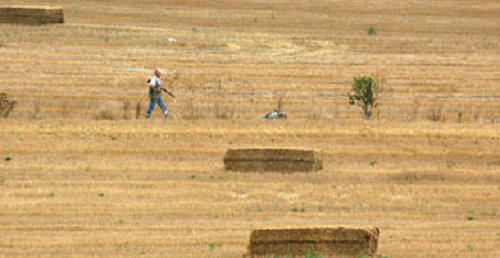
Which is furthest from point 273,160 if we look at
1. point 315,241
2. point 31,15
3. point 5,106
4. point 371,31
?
point 371,31

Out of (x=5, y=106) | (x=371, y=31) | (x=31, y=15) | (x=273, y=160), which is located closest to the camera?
(x=273, y=160)

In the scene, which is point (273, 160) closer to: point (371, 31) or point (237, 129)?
point (237, 129)

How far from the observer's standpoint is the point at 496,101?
38656mm

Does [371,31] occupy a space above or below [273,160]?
above

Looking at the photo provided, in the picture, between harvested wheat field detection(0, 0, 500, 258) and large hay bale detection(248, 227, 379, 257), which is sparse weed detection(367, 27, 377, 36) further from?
large hay bale detection(248, 227, 379, 257)

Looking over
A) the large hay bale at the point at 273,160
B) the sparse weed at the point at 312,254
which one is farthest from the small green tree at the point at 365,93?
the sparse weed at the point at 312,254

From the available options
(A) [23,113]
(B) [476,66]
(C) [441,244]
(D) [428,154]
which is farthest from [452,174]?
(B) [476,66]

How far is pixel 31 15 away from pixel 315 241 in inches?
1092

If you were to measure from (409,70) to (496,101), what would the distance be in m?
4.41

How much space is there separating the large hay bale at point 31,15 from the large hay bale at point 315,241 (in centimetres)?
2702

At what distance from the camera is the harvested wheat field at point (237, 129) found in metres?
23.9

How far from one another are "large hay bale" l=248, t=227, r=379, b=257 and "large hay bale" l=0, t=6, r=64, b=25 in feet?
88.7

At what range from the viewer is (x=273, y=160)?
92.4 ft

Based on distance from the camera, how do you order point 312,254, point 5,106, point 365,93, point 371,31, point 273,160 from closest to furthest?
point 312,254
point 273,160
point 5,106
point 365,93
point 371,31
